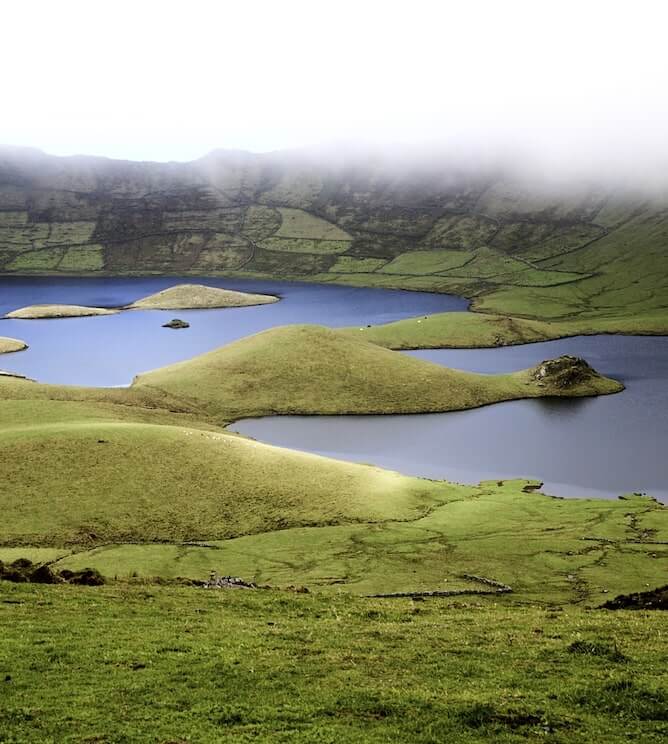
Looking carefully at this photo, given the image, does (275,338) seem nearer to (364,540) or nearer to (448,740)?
(364,540)

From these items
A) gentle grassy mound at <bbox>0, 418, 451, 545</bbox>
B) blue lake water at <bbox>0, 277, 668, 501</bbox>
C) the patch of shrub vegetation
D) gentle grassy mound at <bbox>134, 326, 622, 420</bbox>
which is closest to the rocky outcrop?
gentle grassy mound at <bbox>134, 326, 622, 420</bbox>

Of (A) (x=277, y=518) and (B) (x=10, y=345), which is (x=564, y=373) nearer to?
(A) (x=277, y=518)

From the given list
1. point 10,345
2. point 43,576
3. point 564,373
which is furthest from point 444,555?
point 10,345

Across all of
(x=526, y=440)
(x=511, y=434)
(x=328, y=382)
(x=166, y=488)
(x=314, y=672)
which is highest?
(x=314, y=672)

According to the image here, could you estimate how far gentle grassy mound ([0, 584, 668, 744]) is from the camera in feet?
69.7

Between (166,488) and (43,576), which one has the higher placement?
(43,576)

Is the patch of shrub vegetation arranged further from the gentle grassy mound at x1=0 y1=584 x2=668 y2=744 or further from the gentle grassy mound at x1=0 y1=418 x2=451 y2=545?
the gentle grassy mound at x1=0 y1=418 x2=451 y2=545

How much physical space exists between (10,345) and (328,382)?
91614 millimetres

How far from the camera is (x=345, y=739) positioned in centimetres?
2056

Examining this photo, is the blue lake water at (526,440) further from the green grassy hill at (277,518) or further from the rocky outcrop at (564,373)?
the green grassy hill at (277,518)

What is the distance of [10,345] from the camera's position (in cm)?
18275

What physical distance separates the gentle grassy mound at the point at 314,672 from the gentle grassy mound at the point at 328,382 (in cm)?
8872

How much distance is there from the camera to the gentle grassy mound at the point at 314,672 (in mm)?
21250

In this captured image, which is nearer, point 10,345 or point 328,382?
point 328,382
